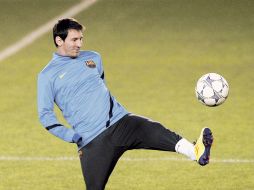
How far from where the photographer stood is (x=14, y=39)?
1889cm

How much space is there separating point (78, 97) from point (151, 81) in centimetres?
697

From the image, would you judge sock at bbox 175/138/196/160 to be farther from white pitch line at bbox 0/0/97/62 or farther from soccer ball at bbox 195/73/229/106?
→ white pitch line at bbox 0/0/97/62

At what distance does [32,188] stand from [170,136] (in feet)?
7.26

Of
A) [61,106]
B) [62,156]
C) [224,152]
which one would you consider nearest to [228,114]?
[224,152]

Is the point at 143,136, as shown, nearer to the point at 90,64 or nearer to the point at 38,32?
the point at 90,64

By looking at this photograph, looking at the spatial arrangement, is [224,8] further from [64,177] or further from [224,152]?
[64,177]

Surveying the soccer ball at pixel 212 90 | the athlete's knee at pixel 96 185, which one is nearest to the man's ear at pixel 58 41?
the athlete's knee at pixel 96 185

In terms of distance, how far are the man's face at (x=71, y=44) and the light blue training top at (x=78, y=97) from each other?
0.07 m

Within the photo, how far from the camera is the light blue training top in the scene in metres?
9.05

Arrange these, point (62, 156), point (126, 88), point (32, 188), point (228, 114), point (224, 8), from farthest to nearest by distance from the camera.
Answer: point (224, 8) < point (126, 88) < point (228, 114) < point (62, 156) < point (32, 188)

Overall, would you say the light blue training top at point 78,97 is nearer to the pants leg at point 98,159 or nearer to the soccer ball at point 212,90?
the pants leg at point 98,159

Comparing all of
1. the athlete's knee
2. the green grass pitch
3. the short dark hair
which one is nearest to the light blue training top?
the short dark hair

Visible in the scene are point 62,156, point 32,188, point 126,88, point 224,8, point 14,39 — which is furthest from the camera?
point 224,8

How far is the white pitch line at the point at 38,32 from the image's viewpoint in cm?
1822
